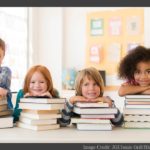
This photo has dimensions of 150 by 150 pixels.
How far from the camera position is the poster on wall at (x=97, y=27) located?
15.1ft

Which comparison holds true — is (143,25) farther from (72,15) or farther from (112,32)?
(72,15)

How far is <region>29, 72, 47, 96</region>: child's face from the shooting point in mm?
1581

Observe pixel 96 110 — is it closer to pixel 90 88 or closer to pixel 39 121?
pixel 90 88

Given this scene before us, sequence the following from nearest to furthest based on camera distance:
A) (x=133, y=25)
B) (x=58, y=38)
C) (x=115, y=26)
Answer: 1. (x=133, y=25)
2. (x=115, y=26)
3. (x=58, y=38)

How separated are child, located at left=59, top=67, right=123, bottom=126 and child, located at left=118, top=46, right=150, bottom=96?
0.13 meters

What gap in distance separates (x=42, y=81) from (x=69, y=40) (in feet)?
10.8

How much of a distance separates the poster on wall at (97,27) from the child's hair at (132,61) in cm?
292

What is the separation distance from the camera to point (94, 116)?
1477 mm

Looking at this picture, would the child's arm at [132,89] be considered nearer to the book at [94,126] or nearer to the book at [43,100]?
the book at [94,126]

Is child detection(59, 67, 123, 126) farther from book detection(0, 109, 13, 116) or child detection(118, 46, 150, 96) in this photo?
book detection(0, 109, 13, 116)

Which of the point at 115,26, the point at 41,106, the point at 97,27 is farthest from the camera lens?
the point at 97,27

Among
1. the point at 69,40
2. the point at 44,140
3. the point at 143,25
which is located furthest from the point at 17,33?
the point at 44,140

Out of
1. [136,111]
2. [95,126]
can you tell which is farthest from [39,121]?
[136,111]

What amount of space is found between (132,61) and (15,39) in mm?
3084
